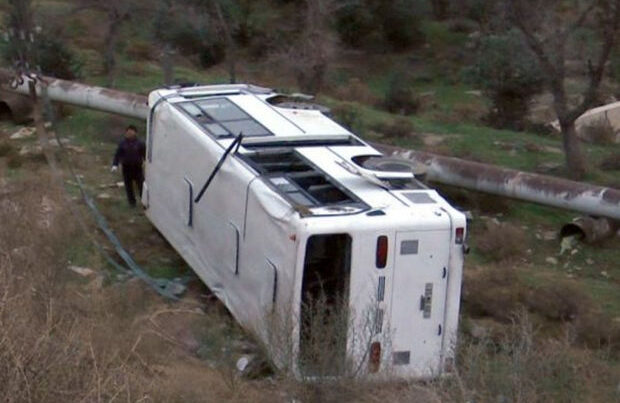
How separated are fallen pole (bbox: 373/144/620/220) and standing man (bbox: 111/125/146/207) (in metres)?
3.51

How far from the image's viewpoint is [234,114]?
15.3 m

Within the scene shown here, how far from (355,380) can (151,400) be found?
204 centimetres

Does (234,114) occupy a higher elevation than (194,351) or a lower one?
higher

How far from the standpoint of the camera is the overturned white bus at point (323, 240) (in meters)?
11.8

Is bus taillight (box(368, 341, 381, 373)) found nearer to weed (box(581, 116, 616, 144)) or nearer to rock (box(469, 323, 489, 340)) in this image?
rock (box(469, 323, 489, 340))

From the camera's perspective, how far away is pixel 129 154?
17.7m

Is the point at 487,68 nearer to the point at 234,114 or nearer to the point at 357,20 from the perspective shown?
the point at 357,20

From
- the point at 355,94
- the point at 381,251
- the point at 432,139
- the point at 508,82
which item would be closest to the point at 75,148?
the point at 432,139

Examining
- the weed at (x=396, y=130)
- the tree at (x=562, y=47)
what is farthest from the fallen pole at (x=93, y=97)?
the tree at (x=562, y=47)

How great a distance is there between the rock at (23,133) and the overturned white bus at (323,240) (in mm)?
7321

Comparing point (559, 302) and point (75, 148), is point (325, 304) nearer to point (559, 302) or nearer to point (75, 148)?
point (559, 302)

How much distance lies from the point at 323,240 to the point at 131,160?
610cm

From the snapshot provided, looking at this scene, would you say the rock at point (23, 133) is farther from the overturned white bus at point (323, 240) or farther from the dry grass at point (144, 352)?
the overturned white bus at point (323, 240)

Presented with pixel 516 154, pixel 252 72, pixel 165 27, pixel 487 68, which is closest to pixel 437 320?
pixel 516 154
